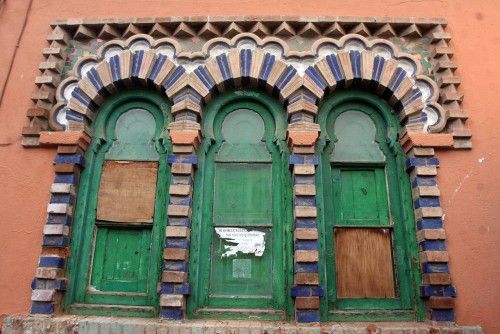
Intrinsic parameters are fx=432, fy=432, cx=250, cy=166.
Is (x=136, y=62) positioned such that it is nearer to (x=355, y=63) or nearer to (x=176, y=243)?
(x=176, y=243)

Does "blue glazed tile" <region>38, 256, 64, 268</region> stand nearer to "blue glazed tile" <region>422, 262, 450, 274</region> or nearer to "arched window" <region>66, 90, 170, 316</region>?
"arched window" <region>66, 90, 170, 316</region>

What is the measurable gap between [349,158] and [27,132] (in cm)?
362

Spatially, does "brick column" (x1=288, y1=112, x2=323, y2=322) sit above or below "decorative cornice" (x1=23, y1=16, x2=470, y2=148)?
below

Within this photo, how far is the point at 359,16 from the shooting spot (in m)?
5.23

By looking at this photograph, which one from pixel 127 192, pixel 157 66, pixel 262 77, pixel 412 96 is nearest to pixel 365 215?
pixel 412 96

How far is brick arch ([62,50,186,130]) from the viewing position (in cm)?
491

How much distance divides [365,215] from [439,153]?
105 cm

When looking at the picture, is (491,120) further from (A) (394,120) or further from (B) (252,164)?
(B) (252,164)

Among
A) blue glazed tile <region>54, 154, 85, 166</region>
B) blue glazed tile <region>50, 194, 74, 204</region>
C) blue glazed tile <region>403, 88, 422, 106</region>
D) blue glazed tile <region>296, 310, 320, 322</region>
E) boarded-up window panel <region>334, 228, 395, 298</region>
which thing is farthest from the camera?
blue glazed tile <region>403, 88, 422, 106</region>

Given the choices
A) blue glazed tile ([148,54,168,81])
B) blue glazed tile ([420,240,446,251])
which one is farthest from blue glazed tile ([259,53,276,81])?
blue glazed tile ([420,240,446,251])

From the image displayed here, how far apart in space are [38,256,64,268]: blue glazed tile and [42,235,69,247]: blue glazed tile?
0.43 feet

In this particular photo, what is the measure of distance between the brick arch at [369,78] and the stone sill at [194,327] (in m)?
2.20

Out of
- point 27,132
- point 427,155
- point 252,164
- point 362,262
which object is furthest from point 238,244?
point 27,132

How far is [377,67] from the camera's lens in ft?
16.2
